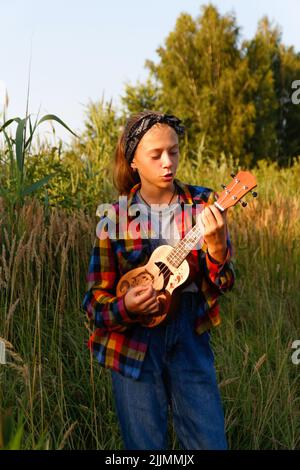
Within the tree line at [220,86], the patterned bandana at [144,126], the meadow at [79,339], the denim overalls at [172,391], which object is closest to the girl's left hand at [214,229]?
the denim overalls at [172,391]

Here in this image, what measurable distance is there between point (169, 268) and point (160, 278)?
4 cm

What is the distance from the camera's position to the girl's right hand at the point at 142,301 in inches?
76.5

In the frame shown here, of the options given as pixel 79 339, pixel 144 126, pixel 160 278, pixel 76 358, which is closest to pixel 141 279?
pixel 160 278

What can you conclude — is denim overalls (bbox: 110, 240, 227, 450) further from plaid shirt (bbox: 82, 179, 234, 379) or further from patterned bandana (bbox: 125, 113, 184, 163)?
patterned bandana (bbox: 125, 113, 184, 163)

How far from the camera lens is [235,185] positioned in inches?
78.2

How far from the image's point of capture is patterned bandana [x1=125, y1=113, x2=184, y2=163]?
2.14 meters

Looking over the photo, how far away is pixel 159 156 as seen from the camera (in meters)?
2.09

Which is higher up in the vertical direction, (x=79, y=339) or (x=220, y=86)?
(x=220, y=86)

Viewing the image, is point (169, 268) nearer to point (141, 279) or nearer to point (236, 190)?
point (141, 279)

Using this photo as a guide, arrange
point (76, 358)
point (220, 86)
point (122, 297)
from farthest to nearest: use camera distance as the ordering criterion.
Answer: point (220, 86), point (76, 358), point (122, 297)

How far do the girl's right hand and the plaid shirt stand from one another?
0.09ft

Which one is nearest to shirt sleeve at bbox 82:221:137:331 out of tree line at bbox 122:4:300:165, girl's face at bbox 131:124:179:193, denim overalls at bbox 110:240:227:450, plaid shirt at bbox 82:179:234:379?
plaid shirt at bbox 82:179:234:379

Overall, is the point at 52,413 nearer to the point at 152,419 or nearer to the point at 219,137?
the point at 152,419
